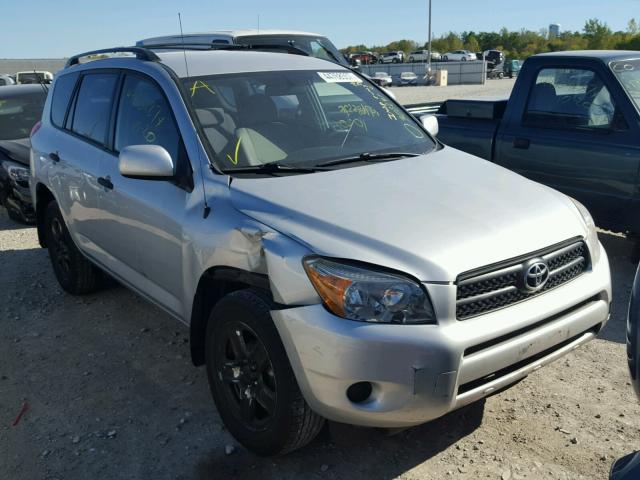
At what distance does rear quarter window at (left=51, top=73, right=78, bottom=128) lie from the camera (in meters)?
4.89

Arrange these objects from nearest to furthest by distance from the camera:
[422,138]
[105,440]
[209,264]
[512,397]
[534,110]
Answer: [209,264] → [105,440] → [512,397] → [422,138] → [534,110]

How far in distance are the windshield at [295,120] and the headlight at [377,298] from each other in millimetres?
1047

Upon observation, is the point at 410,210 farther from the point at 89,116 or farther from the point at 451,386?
the point at 89,116

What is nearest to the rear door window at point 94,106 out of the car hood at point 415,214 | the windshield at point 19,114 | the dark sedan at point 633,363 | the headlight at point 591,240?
the car hood at point 415,214

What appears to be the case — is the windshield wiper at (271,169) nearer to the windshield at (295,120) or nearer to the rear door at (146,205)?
the windshield at (295,120)

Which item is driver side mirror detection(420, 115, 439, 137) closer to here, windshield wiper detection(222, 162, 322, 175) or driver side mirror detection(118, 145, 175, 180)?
windshield wiper detection(222, 162, 322, 175)

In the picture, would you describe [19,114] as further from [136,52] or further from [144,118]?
[144,118]

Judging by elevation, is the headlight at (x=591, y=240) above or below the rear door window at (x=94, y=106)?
below

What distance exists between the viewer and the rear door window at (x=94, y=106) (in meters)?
4.19

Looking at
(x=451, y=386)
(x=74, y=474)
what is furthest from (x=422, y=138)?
(x=74, y=474)

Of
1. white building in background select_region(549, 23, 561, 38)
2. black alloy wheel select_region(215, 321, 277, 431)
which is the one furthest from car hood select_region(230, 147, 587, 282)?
white building in background select_region(549, 23, 561, 38)

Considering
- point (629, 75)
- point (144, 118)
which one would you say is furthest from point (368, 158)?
point (629, 75)

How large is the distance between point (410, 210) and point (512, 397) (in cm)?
136

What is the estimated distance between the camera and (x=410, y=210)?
283cm
